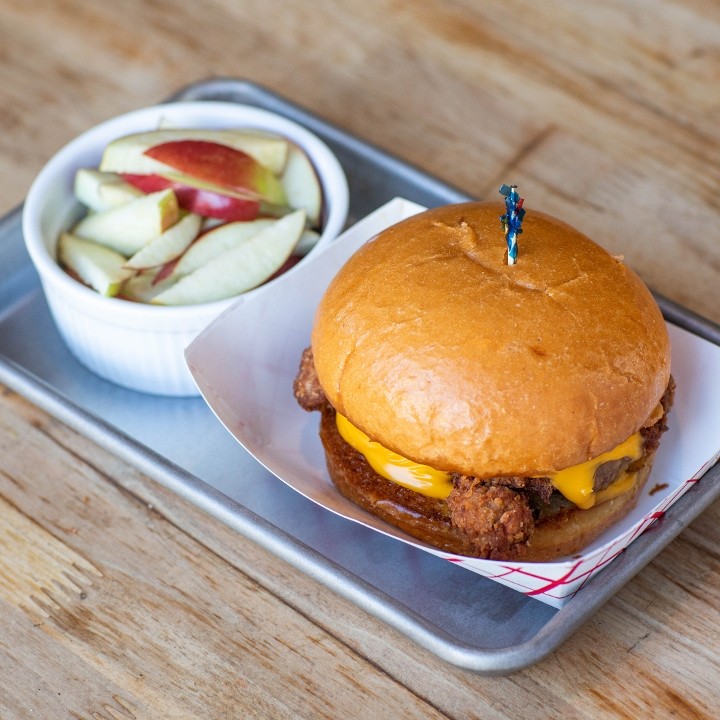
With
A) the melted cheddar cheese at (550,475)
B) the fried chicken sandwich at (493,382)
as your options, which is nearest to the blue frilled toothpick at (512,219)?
the fried chicken sandwich at (493,382)

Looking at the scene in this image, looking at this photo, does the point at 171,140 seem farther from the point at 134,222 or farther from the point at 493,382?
the point at 493,382

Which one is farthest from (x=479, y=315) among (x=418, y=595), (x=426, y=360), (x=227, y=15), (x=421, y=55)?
(x=227, y=15)

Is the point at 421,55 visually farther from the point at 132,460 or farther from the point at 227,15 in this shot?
the point at 132,460

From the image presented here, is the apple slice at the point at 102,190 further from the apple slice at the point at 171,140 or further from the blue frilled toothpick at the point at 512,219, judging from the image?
the blue frilled toothpick at the point at 512,219

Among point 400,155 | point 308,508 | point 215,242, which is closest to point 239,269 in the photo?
point 215,242

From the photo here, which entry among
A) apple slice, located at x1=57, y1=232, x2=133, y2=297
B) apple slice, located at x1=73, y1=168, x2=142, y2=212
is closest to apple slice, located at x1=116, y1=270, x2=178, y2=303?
apple slice, located at x1=57, y1=232, x2=133, y2=297
